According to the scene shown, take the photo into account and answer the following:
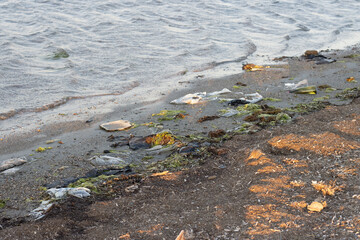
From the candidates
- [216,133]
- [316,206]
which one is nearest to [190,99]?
[216,133]

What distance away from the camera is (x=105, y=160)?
5391 millimetres

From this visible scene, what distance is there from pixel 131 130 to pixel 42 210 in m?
2.72

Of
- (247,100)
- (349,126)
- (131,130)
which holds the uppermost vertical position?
(349,126)

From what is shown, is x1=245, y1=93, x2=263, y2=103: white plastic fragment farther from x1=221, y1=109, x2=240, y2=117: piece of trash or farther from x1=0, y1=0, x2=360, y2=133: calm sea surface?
x1=0, y1=0, x2=360, y2=133: calm sea surface

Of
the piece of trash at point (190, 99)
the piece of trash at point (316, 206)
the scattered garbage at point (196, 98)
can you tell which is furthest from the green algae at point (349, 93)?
the piece of trash at point (316, 206)

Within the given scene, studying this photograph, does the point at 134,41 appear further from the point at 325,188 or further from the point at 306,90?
the point at 325,188

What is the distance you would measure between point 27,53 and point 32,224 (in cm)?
977

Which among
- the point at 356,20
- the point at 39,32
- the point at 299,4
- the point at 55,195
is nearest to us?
the point at 55,195

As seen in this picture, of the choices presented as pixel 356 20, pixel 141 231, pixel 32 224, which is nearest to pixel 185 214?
pixel 141 231

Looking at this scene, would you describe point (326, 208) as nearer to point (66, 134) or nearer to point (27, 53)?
point (66, 134)

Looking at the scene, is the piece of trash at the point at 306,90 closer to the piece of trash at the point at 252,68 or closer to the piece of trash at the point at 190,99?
the piece of trash at the point at 190,99

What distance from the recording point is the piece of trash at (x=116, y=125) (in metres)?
6.65

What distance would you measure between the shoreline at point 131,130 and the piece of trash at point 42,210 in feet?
0.37

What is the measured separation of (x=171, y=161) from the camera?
524cm
